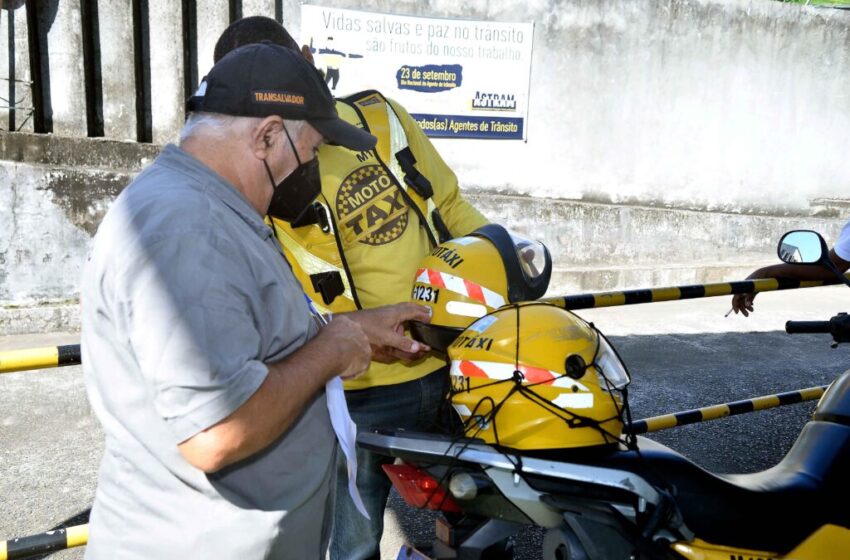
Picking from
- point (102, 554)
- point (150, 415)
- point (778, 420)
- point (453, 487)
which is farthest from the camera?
point (778, 420)

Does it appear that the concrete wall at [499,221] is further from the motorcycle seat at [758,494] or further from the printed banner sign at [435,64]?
the motorcycle seat at [758,494]

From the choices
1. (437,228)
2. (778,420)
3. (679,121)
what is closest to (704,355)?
(778,420)

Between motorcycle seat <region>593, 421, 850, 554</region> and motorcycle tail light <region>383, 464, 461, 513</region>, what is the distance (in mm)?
359

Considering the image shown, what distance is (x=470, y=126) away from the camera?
345 inches

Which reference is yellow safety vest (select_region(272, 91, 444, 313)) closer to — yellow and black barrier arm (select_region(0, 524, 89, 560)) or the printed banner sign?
yellow and black barrier arm (select_region(0, 524, 89, 560))

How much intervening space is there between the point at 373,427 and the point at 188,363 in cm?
107

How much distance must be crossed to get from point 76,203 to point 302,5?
9.18ft

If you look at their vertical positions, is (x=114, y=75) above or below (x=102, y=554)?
above

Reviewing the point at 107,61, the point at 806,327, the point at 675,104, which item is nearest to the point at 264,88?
the point at 806,327

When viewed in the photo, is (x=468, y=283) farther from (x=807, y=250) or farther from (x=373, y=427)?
(x=807, y=250)

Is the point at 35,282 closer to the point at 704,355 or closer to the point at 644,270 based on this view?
the point at 704,355

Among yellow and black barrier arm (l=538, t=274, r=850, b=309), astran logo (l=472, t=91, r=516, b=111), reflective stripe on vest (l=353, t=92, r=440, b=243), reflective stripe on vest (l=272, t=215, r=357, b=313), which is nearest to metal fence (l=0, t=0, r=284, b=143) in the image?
astran logo (l=472, t=91, r=516, b=111)

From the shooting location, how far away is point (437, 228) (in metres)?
2.45

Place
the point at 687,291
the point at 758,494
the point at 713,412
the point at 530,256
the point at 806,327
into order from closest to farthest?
the point at 758,494
the point at 530,256
the point at 806,327
the point at 687,291
the point at 713,412
